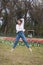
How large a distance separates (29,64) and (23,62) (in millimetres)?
445

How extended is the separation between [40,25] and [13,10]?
3971mm

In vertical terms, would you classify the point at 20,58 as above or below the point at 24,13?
below

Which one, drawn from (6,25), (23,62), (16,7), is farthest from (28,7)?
(23,62)

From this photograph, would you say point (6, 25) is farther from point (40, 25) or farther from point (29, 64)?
point (29, 64)

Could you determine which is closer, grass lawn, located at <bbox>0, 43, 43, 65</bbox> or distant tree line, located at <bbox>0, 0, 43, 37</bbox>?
grass lawn, located at <bbox>0, 43, 43, 65</bbox>

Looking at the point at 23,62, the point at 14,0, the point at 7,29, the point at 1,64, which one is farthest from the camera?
the point at 7,29

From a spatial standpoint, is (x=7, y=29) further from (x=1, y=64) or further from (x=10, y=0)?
(x=1, y=64)

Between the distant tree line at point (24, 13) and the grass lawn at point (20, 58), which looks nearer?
the grass lawn at point (20, 58)

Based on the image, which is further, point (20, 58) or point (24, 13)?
point (24, 13)

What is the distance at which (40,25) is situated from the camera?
3303 centimetres

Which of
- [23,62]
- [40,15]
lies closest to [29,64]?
[23,62]

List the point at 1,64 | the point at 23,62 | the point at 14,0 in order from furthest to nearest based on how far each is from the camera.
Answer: the point at 14,0 → the point at 23,62 → the point at 1,64

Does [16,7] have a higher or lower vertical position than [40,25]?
higher

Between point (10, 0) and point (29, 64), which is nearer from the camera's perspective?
point (29, 64)
